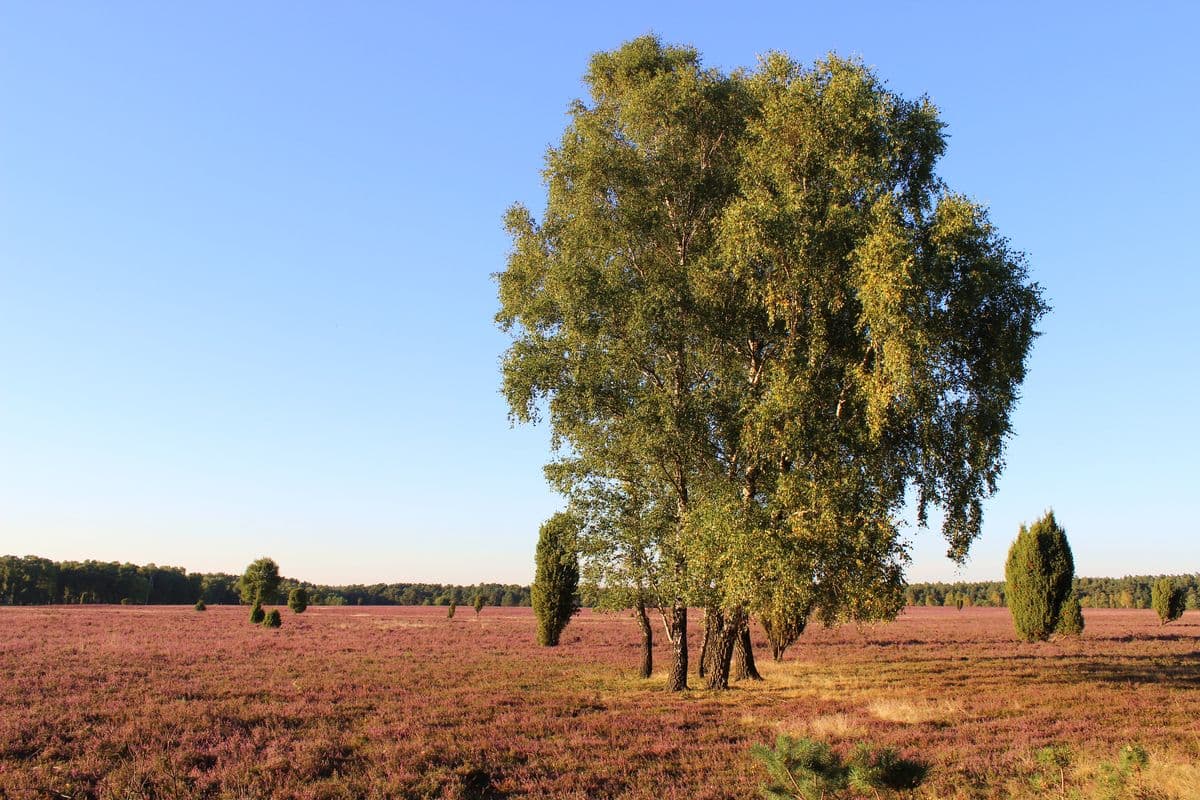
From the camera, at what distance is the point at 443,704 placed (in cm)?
1848

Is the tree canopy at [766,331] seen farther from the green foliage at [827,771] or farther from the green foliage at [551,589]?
the green foliage at [551,589]

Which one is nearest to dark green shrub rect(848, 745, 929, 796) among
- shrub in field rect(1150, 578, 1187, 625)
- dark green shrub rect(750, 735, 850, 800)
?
dark green shrub rect(750, 735, 850, 800)

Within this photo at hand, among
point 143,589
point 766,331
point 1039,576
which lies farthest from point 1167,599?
point 143,589

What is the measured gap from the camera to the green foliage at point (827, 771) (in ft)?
20.9

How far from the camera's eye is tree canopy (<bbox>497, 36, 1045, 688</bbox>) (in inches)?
674

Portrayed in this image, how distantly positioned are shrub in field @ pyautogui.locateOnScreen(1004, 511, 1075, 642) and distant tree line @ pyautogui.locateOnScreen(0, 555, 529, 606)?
7751 centimetres

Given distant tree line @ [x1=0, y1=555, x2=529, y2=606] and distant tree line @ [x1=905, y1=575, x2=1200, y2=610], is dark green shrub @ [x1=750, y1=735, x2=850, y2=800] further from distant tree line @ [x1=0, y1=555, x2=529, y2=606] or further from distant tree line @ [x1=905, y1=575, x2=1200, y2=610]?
distant tree line @ [x1=905, y1=575, x2=1200, y2=610]

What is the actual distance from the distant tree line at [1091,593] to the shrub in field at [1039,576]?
10351 cm

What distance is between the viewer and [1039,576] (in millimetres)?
37688

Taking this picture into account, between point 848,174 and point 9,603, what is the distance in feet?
472

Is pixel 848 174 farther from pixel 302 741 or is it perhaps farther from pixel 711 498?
pixel 302 741

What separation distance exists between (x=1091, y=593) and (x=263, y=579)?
6692 inches

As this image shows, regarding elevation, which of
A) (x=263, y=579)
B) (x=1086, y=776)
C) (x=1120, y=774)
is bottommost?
(x=263, y=579)

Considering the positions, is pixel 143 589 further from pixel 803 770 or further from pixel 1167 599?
pixel 803 770
